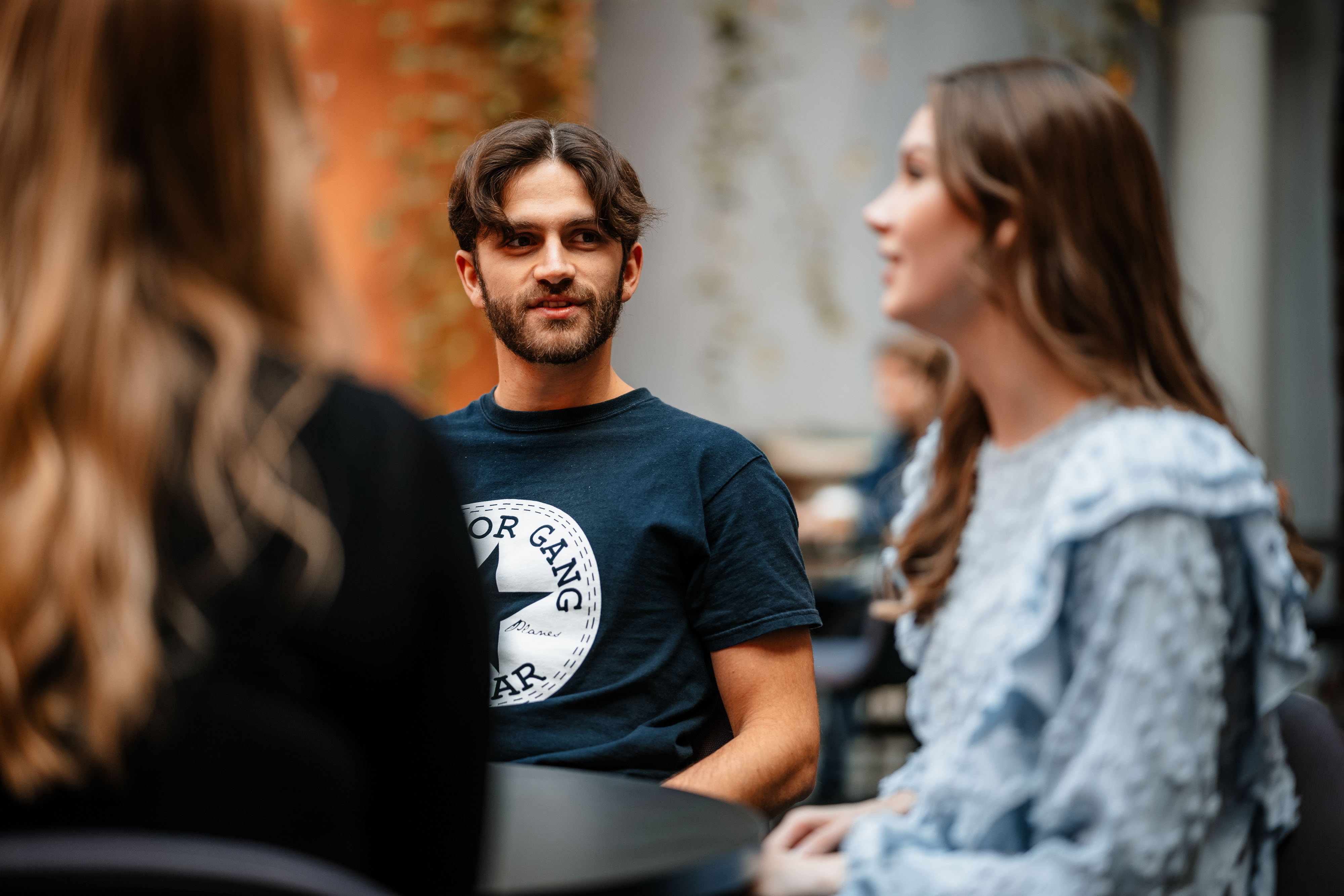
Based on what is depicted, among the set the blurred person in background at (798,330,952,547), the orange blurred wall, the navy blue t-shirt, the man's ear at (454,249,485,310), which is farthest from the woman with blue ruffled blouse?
Result: the orange blurred wall

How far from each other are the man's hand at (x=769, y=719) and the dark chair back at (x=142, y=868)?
2.98 ft

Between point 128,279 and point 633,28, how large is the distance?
472 cm

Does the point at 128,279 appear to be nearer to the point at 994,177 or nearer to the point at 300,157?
the point at 300,157

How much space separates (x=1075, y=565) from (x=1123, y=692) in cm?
11

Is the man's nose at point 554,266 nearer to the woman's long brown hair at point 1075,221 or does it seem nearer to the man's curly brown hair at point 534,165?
the man's curly brown hair at point 534,165

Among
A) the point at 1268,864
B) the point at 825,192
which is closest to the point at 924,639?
the point at 1268,864

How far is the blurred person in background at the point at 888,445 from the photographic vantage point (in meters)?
3.74

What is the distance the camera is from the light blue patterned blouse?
87 centimetres

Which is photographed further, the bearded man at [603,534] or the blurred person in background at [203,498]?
the bearded man at [603,534]

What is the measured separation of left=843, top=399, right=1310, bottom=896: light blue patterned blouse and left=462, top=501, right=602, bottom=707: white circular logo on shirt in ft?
1.84

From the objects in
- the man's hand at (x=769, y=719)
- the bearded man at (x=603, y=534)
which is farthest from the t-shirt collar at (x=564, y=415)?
the man's hand at (x=769, y=719)

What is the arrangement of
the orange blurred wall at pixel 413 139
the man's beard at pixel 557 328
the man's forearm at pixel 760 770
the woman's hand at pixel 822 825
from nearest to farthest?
the woman's hand at pixel 822 825 < the man's forearm at pixel 760 770 < the man's beard at pixel 557 328 < the orange blurred wall at pixel 413 139

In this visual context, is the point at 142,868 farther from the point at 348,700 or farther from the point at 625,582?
the point at 625,582

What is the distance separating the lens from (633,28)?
16.8 feet
